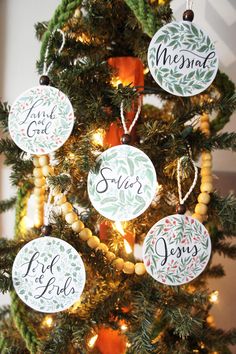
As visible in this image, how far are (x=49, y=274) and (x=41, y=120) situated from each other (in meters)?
0.21

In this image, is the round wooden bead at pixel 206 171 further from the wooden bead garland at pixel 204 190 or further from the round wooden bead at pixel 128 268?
the round wooden bead at pixel 128 268

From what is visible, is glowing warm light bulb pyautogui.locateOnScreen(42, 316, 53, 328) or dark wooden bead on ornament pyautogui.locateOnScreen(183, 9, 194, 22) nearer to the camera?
dark wooden bead on ornament pyautogui.locateOnScreen(183, 9, 194, 22)

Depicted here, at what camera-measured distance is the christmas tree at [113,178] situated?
488mm

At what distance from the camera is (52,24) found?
53 cm

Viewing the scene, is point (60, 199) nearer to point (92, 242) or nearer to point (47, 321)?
point (92, 242)

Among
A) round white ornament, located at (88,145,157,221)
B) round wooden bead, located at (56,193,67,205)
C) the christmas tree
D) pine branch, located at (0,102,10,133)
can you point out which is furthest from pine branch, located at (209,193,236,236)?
pine branch, located at (0,102,10,133)

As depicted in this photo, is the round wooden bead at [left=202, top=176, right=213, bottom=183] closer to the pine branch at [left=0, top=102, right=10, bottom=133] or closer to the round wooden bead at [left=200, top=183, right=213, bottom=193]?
the round wooden bead at [left=200, top=183, right=213, bottom=193]

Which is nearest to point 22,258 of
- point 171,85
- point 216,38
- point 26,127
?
point 26,127

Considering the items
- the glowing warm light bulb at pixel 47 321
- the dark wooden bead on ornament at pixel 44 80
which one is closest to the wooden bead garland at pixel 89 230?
the dark wooden bead on ornament at pixel 44 80

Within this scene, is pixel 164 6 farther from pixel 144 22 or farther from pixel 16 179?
pixel 16 179

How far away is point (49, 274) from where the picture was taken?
0.49 meters

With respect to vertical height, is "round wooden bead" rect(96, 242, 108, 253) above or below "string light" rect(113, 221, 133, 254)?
above

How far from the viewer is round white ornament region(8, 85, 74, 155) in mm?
499

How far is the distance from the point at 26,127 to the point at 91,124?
0.30ft
